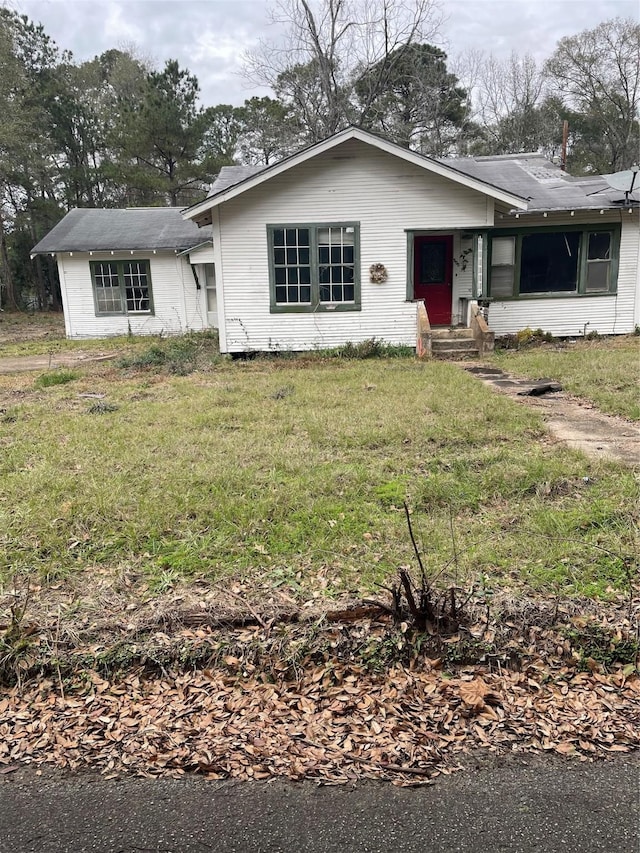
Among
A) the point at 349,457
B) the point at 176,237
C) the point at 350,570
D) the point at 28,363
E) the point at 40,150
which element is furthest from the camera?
the point at 40,150

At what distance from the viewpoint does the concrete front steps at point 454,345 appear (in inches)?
465

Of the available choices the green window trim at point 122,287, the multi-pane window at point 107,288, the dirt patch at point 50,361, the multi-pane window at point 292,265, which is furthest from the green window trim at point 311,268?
the multi-pane window at point 107,288

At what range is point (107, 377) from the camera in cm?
1054

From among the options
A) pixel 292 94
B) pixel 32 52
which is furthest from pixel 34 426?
pixel 32 52

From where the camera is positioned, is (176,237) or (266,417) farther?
(176,237)

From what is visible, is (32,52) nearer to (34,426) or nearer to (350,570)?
(34,426)

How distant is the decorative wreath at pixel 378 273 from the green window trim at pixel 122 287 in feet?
28.0

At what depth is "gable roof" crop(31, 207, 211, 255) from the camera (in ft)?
57.9

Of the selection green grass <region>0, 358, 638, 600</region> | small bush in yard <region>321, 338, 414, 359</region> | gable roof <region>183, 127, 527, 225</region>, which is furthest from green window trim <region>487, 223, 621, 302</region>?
green grass <region>0, 358, 638, 600</region>

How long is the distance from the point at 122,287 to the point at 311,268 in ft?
27.0

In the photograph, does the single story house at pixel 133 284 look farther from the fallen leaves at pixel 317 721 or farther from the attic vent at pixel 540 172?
the fallen leaves at pixel 317 721

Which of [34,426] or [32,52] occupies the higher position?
[32,52]

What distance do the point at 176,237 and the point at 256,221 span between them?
7.03m

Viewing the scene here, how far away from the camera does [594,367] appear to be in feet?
30.3
